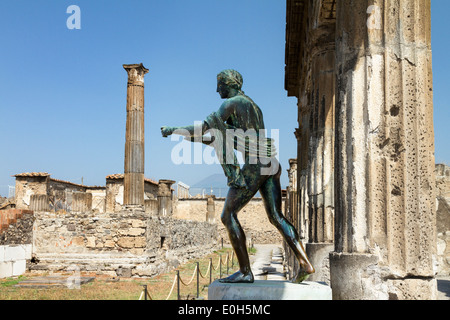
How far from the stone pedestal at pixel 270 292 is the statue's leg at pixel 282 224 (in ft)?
0.52

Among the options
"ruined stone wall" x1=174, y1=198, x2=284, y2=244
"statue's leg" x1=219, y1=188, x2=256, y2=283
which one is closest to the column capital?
"statue's leg" x1=219, y1=188, x2=256, y2=283

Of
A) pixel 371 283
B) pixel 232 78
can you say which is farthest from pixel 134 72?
pixel 371 283

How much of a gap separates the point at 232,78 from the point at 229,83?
0.06 metres

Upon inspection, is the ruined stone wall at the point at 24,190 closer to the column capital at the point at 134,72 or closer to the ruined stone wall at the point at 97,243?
the ruined stone wall at the point at 97,243

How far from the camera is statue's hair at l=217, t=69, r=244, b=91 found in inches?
187

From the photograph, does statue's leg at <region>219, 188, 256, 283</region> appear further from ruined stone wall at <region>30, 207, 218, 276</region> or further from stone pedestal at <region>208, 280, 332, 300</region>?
ruined stone wall at <region>30, 207, 218, 276</region>

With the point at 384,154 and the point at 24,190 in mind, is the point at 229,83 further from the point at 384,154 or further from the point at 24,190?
the point at 24,190

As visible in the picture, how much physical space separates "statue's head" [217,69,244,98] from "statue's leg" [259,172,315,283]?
3.06 feet

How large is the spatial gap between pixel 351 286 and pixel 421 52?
205cm

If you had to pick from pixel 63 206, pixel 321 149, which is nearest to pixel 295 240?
pixel 321 149

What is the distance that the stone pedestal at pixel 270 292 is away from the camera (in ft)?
13.6

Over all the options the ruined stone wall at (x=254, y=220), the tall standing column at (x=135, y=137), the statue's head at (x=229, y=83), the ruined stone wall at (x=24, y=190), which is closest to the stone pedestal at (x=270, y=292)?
the statue's head at (x=229, y=83)
